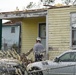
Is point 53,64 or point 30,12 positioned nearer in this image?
point 53,64

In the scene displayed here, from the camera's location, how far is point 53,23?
1933 cm

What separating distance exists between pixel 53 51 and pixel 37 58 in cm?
166

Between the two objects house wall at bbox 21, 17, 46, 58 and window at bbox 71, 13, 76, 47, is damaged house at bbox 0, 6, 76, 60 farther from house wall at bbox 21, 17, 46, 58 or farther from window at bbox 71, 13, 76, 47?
house wall at bbox 21, 17, 46, 58

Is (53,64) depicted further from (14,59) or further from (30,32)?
(30,32)

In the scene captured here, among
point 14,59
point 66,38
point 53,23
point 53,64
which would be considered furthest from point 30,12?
point 14,59

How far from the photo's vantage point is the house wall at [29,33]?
22.7 m

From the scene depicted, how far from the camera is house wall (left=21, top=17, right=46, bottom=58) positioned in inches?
894

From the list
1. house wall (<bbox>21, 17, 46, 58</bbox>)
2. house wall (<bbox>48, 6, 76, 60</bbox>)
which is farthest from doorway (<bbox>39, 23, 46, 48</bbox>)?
house wall (<bbox>48, 6, 76, 60</bbox>)

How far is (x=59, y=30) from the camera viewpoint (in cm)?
1912

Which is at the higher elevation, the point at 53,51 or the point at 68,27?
the point at 68,27

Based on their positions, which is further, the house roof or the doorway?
the doorway

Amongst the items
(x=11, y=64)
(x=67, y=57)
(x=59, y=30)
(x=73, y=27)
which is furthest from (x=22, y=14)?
(x=11, y=64)

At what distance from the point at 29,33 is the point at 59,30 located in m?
4.44

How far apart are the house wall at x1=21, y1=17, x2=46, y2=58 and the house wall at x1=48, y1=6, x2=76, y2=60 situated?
3.26m
